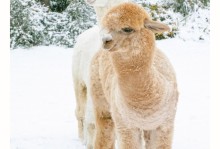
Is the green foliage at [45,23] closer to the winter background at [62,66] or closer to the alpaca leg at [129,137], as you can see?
the winter background at [62,66]

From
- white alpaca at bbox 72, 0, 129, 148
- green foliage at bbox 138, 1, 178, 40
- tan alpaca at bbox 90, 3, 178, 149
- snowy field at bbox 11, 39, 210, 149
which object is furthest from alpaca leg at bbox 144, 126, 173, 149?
green foliage at bbox 138, 1, 178, 40

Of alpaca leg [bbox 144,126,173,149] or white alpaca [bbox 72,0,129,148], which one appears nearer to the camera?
alpaca leg [bbox 144,126,173,149]

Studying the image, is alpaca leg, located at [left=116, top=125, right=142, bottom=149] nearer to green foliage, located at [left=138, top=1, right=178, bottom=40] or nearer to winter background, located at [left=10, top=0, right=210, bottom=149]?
winter background, located at [left=10, top=0, right=210, bottom=149]

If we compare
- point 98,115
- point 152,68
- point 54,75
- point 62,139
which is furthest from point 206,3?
point 152,68

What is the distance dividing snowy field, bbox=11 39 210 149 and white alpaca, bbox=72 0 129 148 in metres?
0.30

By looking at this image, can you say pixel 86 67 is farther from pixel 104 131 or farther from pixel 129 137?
pixel 129 137

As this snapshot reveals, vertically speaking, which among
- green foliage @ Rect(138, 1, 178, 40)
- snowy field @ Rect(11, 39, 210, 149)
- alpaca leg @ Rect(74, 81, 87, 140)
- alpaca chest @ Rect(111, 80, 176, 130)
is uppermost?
green foliage @ Rect(138, 1, 178, 40)

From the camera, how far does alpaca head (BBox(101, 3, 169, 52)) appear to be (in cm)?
289

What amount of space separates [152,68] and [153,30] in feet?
0.85

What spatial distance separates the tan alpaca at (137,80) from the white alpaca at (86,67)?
90cm

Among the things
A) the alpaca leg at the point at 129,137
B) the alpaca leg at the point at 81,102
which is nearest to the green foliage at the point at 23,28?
the alpaca leg at the point at 81,102

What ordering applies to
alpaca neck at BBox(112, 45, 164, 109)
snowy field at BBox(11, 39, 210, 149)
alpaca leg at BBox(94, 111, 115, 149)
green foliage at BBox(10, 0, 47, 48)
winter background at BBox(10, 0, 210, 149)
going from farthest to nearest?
green foliage at BBox(10, 0, 47, 48)
winter background at BBox(10, 0, 210, 149)
snowy field at BBox(11, 39, 210, 149)
alpaca leg at BBox(94, 111, 115, 149)
alpaca neck at BBox(112, 45, 164, 109)

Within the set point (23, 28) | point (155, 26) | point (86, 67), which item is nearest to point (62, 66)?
point (23, 28)

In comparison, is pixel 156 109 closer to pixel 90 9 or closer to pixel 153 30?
pixel 153 30
